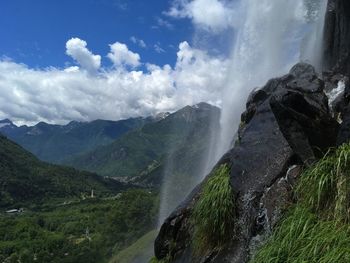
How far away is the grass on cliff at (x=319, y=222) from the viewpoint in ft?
27.8

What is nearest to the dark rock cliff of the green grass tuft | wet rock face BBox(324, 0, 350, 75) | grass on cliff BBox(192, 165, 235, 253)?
grass on cliff BBox(192, 165, 235, 253)

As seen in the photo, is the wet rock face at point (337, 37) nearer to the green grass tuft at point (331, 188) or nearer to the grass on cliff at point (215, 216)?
the grass on cliff at point (215, 216)

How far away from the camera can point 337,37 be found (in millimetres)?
23531

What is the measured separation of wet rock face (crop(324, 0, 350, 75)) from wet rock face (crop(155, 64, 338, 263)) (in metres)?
7.13

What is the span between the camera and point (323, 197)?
378 inches

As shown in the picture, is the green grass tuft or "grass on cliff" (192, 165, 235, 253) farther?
"grass on cliff" (192, 165, 235, 253)

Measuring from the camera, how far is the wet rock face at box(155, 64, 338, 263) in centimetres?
1198

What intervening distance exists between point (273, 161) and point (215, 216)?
2.40m

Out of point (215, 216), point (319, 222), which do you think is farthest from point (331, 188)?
point (215, 216)

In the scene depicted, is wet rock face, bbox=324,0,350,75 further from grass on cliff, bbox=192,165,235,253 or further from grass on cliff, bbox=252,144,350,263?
grass on cliff, bbox=252,144,350,263

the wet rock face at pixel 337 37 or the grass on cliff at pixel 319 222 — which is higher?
the wet rock face at pixel 337 37

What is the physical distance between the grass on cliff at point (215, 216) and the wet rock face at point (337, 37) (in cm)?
933

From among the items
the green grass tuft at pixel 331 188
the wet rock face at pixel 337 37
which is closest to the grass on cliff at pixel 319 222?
the green grass tuft at pixel 331 188

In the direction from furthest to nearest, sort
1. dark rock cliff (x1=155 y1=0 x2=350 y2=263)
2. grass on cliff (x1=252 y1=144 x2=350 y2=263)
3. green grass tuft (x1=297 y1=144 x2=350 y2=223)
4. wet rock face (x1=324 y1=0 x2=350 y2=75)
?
wet rock face (x1=324 y1=0 x2=350 y2=75), dark rock cliff (x1=155 y1=0 x2=350 y2=263), green grass tuft (x1=297 y1=144 x2=350 y2=223), grass on cliff (x1=252 y1=144 x2=350 y2=263)
